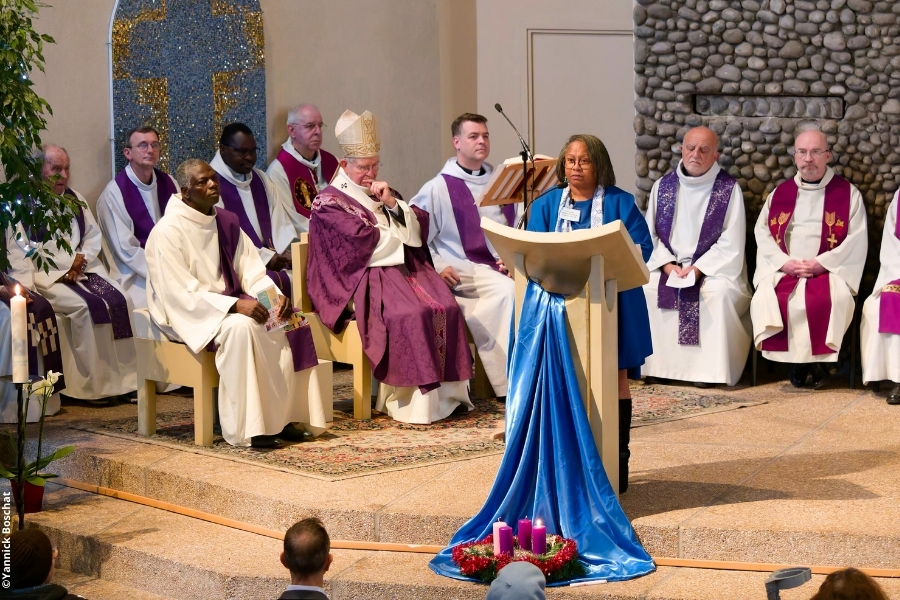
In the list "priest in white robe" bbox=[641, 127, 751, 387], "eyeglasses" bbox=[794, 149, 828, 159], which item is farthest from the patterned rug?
"eyeglasses" bbox=[794, 149, 828, 159]

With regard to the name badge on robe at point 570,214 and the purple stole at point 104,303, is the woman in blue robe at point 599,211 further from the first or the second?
the purple stole at point 104,303

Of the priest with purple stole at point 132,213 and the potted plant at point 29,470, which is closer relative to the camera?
the potted plant at point 29,470

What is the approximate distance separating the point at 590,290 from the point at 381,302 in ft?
7.70

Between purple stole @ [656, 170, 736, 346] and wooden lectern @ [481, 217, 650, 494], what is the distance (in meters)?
2.89

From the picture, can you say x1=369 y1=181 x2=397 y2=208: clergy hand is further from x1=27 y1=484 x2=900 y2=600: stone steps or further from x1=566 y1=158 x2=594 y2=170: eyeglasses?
x1=566 y1=158 x2=594 y2=170: eyeglasses

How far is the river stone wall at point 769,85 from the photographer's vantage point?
7547mm

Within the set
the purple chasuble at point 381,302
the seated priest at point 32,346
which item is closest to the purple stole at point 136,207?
the seated priest at point 32,346

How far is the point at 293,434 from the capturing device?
20.1ft

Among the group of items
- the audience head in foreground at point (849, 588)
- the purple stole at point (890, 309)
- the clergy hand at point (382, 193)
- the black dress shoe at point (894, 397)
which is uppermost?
the clergy hand at point (382, 193)

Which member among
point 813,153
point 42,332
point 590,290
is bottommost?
point 42,332

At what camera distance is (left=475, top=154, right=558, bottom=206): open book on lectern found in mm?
6441

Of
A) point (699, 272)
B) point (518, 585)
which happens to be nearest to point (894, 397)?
point (699, 272)

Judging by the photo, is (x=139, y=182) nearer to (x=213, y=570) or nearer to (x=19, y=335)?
(x=19, y=335)

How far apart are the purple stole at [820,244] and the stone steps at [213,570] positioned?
9.85 feet
